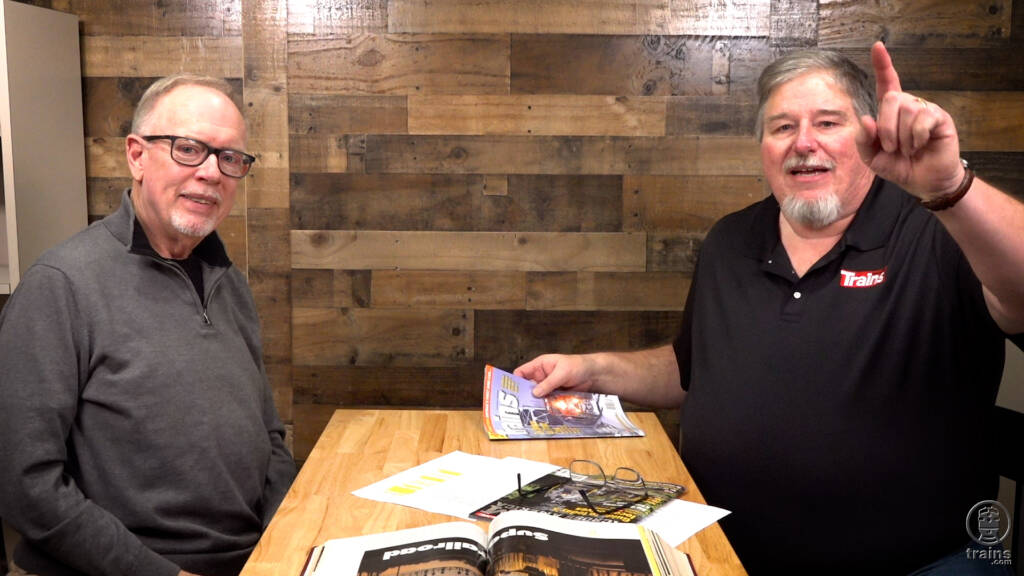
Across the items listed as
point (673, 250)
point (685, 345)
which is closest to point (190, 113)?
point (685, 345)

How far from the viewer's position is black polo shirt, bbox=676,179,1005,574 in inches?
65.1

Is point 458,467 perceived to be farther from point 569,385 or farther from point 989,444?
point 989,444

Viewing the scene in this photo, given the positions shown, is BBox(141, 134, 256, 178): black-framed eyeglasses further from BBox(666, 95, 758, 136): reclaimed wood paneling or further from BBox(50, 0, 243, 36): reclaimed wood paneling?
BBox(666, 95, 758, 136): reclaimed wood paneling

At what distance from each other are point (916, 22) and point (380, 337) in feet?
6.63

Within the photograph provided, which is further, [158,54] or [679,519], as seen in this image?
[158,54]

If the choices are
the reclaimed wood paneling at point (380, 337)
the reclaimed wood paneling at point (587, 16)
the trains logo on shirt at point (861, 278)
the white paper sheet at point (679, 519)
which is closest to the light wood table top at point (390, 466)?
the white paper sheet at point (679, 519)

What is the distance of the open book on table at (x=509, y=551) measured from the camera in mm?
1045

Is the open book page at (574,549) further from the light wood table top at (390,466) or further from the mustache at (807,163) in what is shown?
the mustache at (807,163)

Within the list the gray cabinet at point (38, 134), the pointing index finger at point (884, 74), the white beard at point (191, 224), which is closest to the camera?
the pointing index finger at point (884, 74)

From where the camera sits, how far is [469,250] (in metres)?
2.87

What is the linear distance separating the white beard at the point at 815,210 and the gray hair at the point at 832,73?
22 centimetres

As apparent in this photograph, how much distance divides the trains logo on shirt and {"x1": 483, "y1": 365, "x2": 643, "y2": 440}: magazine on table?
0.54 meters

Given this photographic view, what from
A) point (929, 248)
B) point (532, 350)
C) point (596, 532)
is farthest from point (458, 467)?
point (532, 350)

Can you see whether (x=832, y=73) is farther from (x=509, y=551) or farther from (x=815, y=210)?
(x=509, y=551)
